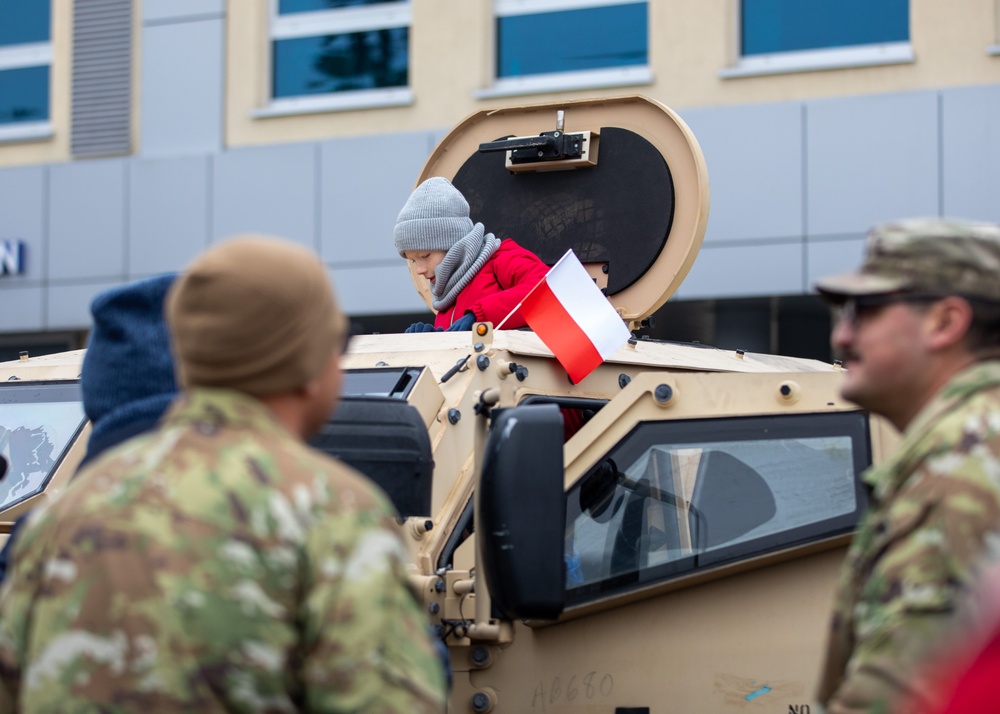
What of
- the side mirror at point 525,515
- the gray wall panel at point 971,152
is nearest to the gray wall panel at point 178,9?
the gray wall panel at point 971,152

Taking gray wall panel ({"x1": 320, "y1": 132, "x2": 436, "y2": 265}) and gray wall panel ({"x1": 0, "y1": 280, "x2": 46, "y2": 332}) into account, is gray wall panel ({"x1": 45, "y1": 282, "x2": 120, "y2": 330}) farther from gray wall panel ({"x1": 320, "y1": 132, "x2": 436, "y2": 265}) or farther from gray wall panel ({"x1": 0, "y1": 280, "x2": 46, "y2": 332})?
gray wall panel ({"x1": 320, "y1": 132, "x2": 436, "y2": 265})

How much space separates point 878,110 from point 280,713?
365 inches

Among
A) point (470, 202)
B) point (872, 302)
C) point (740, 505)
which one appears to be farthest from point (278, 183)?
point (872, 302)

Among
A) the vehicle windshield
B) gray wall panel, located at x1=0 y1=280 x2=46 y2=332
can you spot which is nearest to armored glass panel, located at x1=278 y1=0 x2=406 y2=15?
gray wall panel, located at x1=0 y1=280 x2=46 y2=332

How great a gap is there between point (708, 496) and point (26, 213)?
10401 mm

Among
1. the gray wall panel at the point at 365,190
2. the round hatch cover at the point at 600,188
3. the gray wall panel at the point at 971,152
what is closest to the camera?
the round hatch cover at the point at 600,188

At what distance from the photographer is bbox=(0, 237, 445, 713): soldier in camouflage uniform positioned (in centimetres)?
162

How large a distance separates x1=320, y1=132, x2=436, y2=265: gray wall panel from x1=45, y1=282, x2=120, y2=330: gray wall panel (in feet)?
7.13

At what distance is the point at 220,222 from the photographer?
1210 cm

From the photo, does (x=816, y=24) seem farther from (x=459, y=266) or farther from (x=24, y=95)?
(x=459, y=266)

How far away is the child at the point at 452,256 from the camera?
4695 mm

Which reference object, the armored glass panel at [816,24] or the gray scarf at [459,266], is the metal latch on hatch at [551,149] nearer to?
the gray scarf at [459,266]

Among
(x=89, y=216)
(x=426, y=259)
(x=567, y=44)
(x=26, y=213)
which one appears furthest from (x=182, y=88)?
(x=426, y=259)

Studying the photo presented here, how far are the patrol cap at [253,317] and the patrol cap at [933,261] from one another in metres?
0.70
